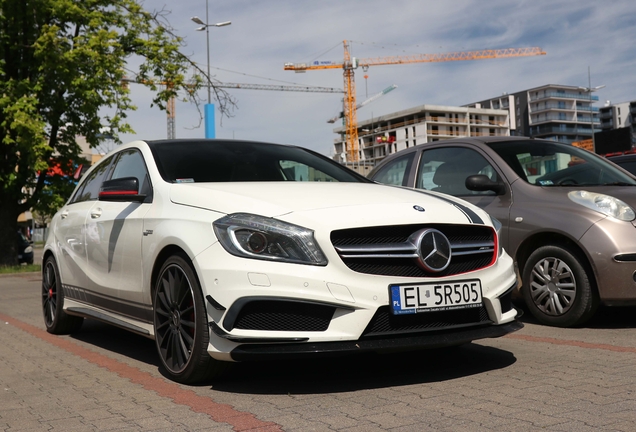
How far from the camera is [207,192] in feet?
14.5

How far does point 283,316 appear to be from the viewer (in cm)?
386

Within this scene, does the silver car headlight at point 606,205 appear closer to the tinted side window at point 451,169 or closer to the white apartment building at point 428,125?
the tinted side window at point 451,169

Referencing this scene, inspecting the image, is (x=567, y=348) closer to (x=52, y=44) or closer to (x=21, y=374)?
(x=21, y=374)

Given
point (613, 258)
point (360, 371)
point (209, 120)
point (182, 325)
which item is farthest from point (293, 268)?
point (209, 120)

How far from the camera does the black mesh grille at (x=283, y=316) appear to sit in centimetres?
385

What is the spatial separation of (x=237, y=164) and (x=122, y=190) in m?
0.81

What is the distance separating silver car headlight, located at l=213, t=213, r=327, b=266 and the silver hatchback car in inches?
59.5

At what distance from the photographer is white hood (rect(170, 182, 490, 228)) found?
4055 mm

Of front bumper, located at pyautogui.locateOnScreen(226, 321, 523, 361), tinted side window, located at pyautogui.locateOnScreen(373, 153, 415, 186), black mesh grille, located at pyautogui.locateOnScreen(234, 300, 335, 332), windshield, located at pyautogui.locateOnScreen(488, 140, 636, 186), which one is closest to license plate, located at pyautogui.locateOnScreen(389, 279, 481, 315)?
front bumper, located at pyautogui.locateOnScreen(226, 321, 523, 361)

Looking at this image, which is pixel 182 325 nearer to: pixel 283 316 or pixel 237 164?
pixel 283 316

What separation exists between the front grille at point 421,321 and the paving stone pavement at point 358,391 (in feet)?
1.05

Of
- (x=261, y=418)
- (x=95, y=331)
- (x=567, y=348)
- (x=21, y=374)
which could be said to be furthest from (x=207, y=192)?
(x=95, y=331)

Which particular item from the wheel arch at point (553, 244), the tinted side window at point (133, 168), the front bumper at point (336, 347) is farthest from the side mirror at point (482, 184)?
the tinted side window at point (133, 168)

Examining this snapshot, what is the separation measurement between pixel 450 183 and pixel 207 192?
3491mm
